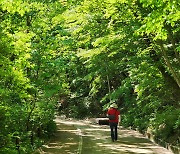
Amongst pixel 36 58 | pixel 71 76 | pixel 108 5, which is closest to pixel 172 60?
pixel 108 5

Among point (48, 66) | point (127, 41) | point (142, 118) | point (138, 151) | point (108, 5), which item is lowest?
point (138, 151)

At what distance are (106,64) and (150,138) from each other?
7.79 meters

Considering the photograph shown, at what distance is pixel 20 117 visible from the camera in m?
12.8

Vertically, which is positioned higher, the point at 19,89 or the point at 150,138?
the point at 19,89

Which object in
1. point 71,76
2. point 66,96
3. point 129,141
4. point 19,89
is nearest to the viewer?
point 19,89

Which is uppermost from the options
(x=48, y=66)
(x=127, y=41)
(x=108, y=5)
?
(x=108, y=5)

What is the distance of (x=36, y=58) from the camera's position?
1420 centimetres

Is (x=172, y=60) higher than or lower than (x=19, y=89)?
higher

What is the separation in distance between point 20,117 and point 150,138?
8280 millimetres

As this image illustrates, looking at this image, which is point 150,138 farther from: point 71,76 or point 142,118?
point 71,76

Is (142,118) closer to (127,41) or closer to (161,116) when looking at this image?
(161,116)

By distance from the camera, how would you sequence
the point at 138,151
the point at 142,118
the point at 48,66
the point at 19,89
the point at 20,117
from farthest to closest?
1. the point at 142,118
2. the point at 48,66
3. the point at 138,151
4. the point at 20,117
5. the point at 19,89

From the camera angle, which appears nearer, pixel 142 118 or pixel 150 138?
pixel 150 138

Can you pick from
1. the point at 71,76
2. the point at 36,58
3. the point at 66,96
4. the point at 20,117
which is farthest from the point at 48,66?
the point at 66,96
